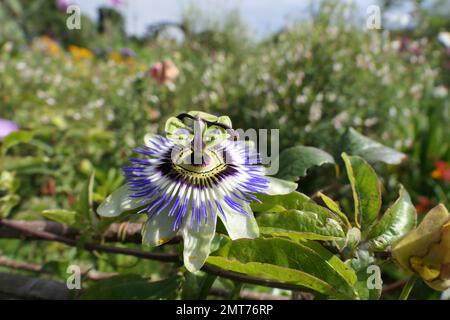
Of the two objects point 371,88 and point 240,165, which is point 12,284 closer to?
point 240,165

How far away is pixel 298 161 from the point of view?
0.55m

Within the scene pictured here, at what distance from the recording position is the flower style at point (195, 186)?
43 centimetres

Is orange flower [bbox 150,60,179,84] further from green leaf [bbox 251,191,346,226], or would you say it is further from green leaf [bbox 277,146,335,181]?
green leaf [bbox 251,191,346,226]

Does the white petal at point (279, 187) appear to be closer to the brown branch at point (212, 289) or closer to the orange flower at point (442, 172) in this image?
the brown branch at point (212, 289)

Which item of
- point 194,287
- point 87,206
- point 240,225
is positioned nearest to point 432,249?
point 240,225

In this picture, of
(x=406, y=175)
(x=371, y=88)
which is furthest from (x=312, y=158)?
(x=371, y=88)

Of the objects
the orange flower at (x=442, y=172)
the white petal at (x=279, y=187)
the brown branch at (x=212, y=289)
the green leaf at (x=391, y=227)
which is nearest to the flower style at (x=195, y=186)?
the white petal at (x=279, y=187)

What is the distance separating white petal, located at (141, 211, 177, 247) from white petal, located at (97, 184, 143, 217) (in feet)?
0.08

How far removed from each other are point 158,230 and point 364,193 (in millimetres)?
231

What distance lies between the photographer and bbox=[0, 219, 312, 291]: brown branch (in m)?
0.47

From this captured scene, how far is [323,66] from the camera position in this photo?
223 centimetres

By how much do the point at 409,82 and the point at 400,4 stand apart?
10.5ft

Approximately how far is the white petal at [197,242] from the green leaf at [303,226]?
6 centimetres

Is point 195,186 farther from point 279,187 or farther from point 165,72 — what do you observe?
point 165,72
